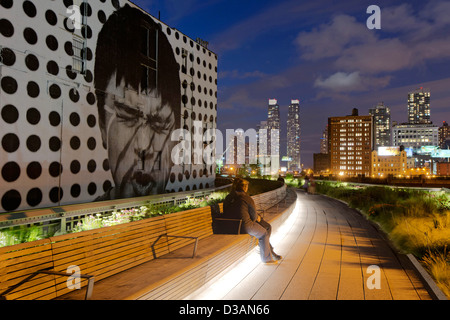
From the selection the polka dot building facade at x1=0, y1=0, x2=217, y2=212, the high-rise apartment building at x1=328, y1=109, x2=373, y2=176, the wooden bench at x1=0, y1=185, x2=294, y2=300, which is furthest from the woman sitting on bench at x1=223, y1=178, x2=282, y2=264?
the high-rise apartment building at x1=328, y1=109, x2=373, y2=176

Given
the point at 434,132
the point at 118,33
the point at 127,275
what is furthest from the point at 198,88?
the point at 434,132

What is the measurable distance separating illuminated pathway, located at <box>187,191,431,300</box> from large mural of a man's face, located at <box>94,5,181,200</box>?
374 inches

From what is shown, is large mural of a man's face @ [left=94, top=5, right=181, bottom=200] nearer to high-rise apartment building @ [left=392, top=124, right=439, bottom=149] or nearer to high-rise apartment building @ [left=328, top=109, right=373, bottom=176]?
high-rise apartment building @ [left=328, top=109, right=373, bottom=176]

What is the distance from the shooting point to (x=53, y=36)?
12.3 m

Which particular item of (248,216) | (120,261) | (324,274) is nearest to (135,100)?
(248,216)

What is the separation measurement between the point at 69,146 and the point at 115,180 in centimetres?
293

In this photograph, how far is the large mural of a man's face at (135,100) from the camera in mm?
15008

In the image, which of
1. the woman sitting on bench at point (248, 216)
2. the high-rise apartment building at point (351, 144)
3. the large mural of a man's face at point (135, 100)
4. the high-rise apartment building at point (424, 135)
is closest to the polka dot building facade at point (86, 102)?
the large mural of a man's face at point (135, 100)

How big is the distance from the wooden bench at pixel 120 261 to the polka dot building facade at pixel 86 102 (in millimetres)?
8166

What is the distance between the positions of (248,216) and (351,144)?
177926 mm
